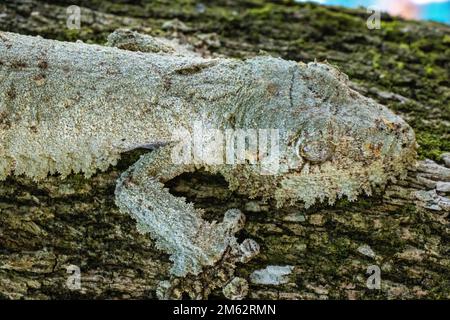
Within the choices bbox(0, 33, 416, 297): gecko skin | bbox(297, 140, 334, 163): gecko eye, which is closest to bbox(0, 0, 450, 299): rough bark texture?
bbox(0, 33, 416, 297): gecko skin

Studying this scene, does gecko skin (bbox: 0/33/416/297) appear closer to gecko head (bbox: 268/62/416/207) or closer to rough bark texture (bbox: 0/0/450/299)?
gecko head (bbox: 268/62/416/207)

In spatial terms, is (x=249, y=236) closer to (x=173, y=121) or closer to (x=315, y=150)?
(x=315, y=150)

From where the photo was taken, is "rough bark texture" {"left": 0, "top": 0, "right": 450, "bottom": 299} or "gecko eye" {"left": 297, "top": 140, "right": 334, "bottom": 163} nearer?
"gecko eye" {"left": 297, "top": 140, "right": 334, "bottom": 163}

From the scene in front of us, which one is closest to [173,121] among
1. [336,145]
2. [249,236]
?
[249,236]

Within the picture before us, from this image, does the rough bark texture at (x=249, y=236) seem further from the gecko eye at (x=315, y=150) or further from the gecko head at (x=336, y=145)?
the gecko eye at (x=315, y=150)

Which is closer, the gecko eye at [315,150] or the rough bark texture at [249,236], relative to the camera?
the gecko eye at [315,150]

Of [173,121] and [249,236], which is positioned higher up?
[173,121]

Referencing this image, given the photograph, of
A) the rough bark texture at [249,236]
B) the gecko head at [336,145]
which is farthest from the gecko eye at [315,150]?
the rough bark texture at [249,236]
